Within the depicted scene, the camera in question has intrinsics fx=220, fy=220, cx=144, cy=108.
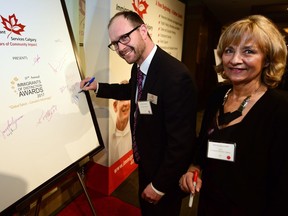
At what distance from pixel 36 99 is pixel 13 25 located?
A: 328 mm

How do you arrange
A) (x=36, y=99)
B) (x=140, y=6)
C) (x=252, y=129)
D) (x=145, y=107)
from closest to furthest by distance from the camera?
1. (x=252, y=129)
2. (x=36, y=99)
3. (x=145, y=107)
4. (x=140, y=6)

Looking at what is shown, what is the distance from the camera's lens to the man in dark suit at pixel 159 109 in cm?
106

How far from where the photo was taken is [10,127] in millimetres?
902

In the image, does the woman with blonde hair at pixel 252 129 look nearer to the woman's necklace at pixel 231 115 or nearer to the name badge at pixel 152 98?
the woman's necklace at pixel 231 115

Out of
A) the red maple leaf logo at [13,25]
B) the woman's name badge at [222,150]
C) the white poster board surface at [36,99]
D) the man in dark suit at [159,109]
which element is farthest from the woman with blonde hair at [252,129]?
the red maple leaf logo at [13,25]

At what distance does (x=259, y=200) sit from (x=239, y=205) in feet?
0.27

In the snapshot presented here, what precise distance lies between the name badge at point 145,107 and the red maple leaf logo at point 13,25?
2.10 ft

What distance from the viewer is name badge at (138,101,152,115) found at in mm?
1138

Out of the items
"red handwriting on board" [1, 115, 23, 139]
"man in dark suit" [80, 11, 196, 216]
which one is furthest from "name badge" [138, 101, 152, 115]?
"red handwriting on board" [1, 115, 23, 139]

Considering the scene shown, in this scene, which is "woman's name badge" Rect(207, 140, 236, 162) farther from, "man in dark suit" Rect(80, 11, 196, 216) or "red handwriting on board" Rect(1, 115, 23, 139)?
"red handwriting on board" Rect(1, 115, 23, 139)

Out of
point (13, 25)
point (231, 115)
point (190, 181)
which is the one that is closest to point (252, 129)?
point (231, 115)

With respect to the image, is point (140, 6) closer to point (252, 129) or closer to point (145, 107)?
point (145, 107)

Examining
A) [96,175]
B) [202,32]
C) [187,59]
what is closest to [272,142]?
[96,175]

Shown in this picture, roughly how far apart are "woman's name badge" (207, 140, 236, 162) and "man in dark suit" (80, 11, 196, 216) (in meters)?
0.16
